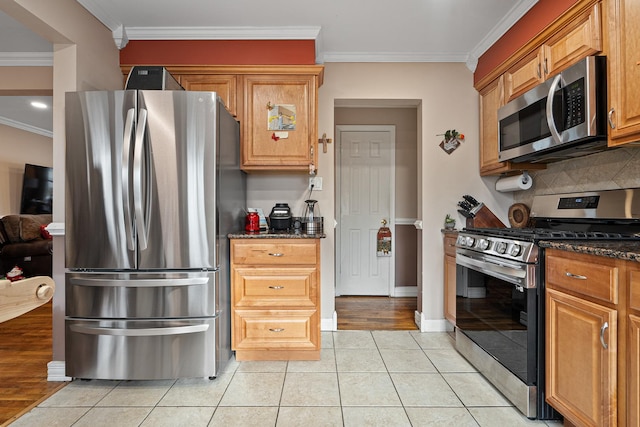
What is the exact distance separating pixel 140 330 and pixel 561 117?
2759 millimetres

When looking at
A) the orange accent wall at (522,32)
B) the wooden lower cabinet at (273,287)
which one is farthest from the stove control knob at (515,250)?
the orange accent wall at (522,32)

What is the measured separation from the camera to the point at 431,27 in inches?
102

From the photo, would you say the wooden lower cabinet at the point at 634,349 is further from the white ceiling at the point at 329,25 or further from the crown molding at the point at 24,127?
the crown molding at the point at 24,127

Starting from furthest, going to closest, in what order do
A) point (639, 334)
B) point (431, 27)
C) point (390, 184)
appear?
point (390, 184) < point (431, 27) < point (639, 334)

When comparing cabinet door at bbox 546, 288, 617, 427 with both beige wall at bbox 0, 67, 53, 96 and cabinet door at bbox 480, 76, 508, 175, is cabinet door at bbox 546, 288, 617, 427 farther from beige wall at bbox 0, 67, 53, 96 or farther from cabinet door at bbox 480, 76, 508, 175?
beige wall at bbox 0, 67, 53, 96

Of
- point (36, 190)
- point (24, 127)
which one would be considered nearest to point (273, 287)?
point (36, 190)

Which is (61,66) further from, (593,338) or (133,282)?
(593,338)

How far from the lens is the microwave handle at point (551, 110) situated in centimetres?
191

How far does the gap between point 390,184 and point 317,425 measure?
302cm

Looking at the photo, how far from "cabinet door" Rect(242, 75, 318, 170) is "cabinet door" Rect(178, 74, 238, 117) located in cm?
10

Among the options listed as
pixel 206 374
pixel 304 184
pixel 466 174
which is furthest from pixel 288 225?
pixel 466 174

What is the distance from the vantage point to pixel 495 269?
196cm

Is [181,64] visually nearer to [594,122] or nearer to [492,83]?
[492,83]

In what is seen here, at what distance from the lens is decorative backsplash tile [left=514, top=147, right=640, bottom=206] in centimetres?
191
